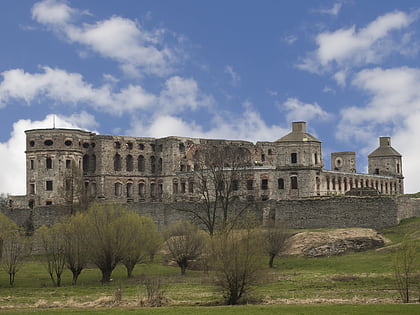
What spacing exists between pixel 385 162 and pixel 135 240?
60887mm

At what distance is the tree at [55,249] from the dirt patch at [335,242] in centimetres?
1898

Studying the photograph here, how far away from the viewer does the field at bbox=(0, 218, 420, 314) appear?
A: 37594 millimetres

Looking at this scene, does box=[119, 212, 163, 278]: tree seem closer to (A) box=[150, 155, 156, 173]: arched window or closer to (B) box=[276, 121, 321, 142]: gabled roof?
(B) box=[276, 121, 321, 142]: gabled roof

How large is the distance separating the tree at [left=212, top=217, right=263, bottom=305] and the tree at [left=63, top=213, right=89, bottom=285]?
16.3 metres

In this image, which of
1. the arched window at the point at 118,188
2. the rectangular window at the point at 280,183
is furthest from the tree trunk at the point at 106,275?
the arched window at the point at 118,188

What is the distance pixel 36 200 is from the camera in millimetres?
91000

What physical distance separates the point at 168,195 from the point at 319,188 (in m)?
23.6

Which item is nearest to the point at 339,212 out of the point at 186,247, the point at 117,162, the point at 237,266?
the point at 186,247

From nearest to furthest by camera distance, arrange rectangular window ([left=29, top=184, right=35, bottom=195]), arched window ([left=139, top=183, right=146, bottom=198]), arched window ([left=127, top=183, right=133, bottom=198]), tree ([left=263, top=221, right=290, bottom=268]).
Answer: tree ([left=263, top=221, right=290, bottom=268]), rectangular window ([left=29, top=184, right=35, bottom=195]), arched window ([left=127, top=183, right=133, bottom=198]), arched window ([left=139, top=183, right=146, bottom=198])

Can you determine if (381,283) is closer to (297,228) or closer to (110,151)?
(297,228)

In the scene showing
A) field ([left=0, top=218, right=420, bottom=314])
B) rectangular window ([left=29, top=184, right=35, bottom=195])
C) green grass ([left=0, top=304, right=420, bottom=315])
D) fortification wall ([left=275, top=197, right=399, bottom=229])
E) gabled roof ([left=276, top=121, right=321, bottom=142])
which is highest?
gabled roof ([left=276, top=121, right=321, bottom=142])

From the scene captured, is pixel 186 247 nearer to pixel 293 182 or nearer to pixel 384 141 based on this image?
pixel 293 182

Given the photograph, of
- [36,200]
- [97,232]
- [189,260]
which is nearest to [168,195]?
[36,200]

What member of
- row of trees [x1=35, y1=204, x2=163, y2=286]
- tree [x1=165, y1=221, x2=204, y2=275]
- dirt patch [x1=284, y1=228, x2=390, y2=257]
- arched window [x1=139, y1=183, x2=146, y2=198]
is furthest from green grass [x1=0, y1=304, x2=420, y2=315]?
arched window [x1=139, y1=183, x2=146, y2=198]
